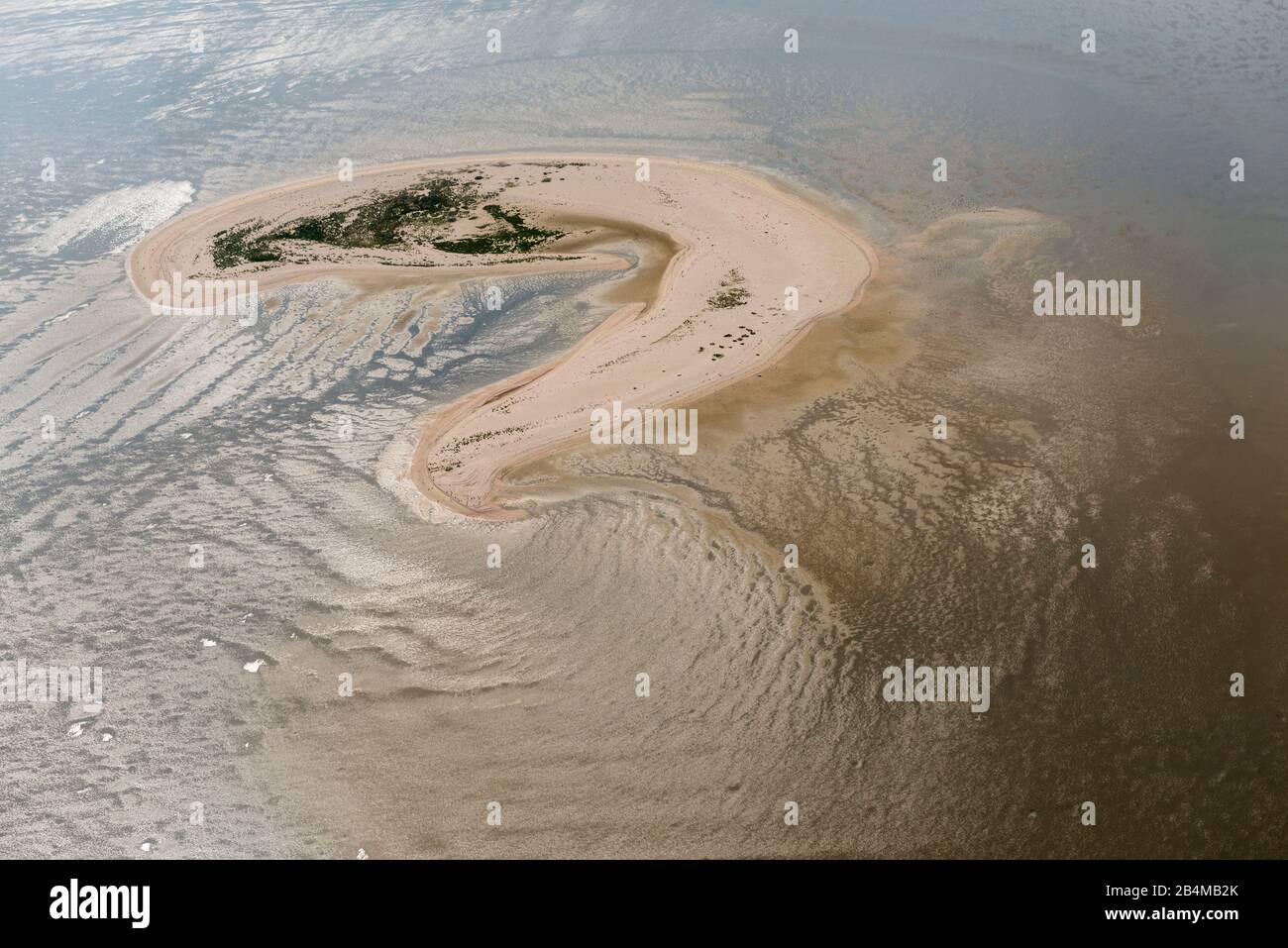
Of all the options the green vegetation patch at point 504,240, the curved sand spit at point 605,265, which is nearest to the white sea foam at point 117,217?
the curved sand spit at point 605,265

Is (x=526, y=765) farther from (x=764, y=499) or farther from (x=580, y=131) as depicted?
(x=580, y=131)

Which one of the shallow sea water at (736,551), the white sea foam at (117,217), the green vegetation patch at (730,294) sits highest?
the white sea foam at (117,217)

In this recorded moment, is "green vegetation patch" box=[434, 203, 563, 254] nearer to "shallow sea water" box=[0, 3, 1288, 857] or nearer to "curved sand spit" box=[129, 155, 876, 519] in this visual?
"curved sand spit" box=[129, 155, 876, 519]

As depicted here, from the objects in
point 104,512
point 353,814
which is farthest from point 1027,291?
point 104,512

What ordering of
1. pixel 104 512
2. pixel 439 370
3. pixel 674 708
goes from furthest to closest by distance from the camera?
pixel 439 370 → pixel 104 512 → pixel 674 708

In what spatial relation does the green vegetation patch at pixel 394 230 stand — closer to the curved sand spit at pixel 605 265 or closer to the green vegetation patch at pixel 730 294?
the curved sand spit at pixel 605 265

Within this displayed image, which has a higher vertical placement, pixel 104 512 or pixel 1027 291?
pixel 1027 291

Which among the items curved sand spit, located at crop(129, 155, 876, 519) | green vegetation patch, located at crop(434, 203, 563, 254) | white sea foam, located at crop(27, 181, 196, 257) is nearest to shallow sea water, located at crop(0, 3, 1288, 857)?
white sea foam, located at crop(27, 181, 196, 257)
